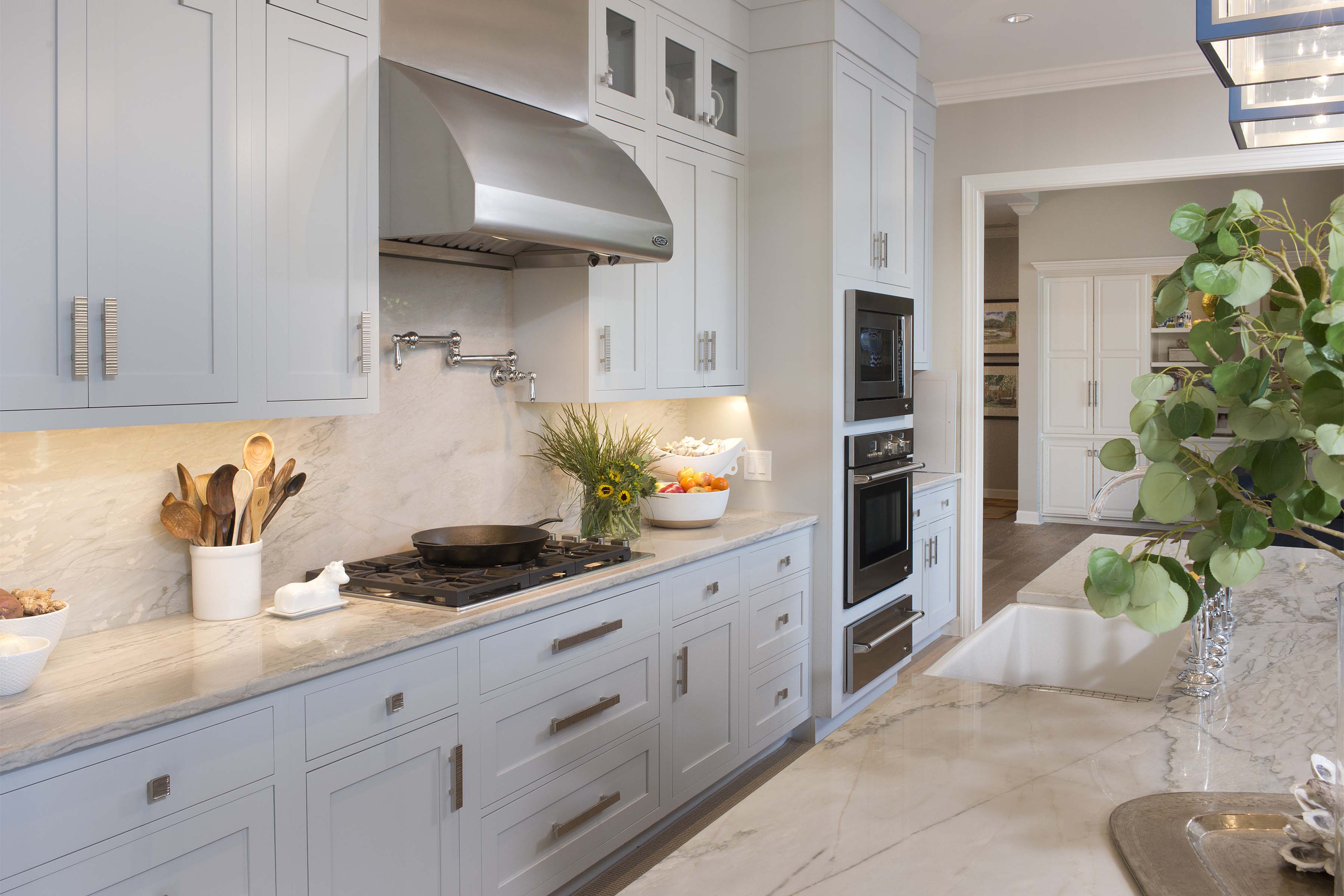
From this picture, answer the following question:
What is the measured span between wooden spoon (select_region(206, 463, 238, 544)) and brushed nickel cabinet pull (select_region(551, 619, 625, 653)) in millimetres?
792

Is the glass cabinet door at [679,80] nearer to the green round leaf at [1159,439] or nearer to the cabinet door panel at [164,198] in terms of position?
the cabinet door panel at [164,198]

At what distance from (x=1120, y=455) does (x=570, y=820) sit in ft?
6.56

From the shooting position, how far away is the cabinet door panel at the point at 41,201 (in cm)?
162

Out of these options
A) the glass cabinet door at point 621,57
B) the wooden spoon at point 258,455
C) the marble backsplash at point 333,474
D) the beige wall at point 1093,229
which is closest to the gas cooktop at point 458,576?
the marble backsplash at point 333,474

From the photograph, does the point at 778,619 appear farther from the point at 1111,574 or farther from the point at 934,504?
the point at 1111,574

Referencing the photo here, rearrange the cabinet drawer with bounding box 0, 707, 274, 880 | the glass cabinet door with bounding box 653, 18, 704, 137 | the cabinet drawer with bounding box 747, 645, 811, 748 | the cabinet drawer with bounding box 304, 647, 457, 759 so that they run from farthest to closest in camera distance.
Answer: the cabinet drawer with bounding box 747, 645, 811, 748 → the glass cabinet door with bounding box 653, 18, 704, 137 → the cabinet drawer with bounding box 304, 647, 457, 759 → the cabinet drawer with bounding box 0, 707, 274, 880

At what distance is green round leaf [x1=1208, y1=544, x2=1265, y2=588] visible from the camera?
0.80 metres

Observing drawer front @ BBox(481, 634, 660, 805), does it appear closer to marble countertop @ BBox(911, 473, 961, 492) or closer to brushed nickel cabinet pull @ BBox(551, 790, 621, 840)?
brushed nickel cabinet pull @ BBox(551, 790, 621, 840)

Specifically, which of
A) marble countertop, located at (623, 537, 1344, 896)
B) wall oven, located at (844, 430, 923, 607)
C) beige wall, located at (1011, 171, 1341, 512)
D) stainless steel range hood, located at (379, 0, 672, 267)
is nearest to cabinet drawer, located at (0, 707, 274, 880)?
marble countertop, located at (623, 537, 1344, 896)

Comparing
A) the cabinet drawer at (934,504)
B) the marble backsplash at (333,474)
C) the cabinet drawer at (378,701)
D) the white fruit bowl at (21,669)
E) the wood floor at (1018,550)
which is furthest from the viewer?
the wood floor at (1018,550)

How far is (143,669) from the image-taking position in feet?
5.87

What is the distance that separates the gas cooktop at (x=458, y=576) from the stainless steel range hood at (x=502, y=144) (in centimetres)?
80

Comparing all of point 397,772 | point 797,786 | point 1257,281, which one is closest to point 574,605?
point 397,772

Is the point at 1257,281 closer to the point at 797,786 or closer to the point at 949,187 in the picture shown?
the point at 797,786
